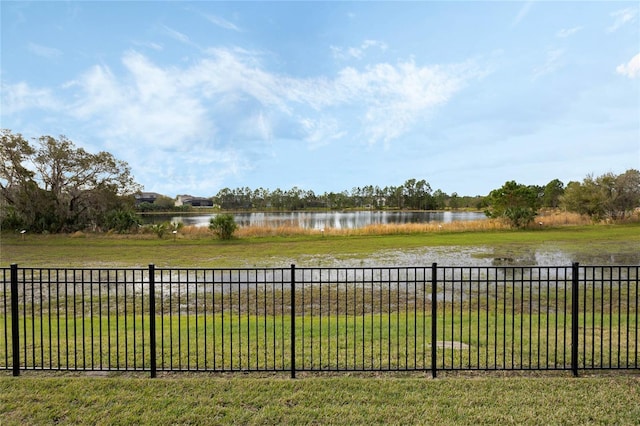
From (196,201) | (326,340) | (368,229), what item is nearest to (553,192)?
(368,229)

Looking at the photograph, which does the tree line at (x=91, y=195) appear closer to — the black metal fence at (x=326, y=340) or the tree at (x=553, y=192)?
the black metal fence at (x=326, y=340)

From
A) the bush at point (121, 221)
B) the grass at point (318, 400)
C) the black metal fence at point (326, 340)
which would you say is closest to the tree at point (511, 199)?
the black metal fence at point (326, 340)

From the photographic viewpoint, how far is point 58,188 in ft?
103

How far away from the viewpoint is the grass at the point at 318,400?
376cm

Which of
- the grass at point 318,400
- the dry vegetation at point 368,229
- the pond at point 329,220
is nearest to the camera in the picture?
the grass at point 318,400

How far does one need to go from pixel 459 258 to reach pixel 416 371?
12.6 metres

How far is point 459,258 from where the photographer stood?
16500 millimetres

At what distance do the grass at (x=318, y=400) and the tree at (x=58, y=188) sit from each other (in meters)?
30.8

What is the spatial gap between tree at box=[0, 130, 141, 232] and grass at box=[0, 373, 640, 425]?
101 ft

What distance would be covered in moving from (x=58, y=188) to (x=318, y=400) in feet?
116

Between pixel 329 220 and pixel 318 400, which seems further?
pixel 329 220

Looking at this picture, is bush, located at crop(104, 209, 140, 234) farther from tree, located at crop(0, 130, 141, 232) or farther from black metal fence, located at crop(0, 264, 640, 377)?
black metal fence, located at crop(0, 264, 640, 377)

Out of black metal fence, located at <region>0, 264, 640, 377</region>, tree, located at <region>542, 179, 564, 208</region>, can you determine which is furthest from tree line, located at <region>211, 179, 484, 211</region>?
black metal fence, located at <region>0, 264, 640, 377</region>

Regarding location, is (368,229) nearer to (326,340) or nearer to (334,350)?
(326,340)
